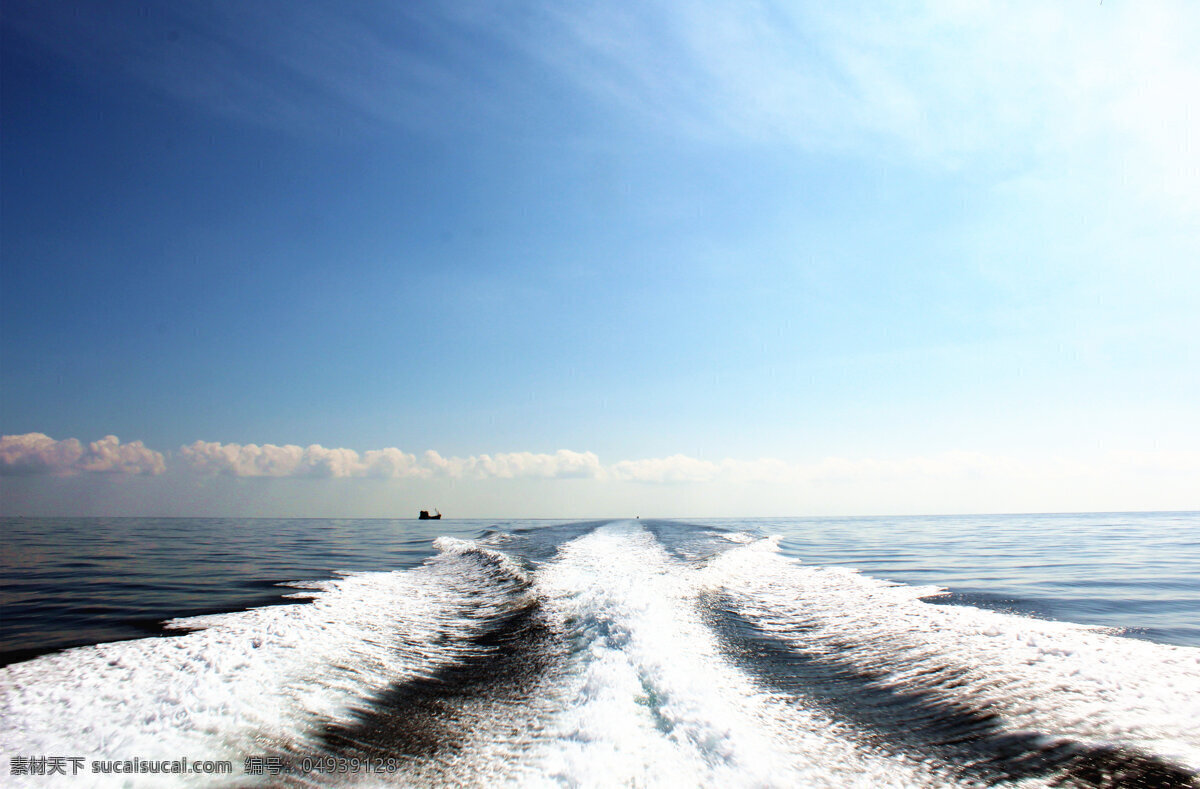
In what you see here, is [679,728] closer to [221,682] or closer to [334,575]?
[221,682]

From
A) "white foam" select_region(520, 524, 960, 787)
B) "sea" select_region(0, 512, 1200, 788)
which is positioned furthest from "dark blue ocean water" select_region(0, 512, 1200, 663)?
"white foam" select_region(520, 524, 960, 787)

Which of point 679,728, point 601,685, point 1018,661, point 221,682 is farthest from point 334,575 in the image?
point 1018,661

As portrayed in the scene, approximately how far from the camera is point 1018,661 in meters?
6.56

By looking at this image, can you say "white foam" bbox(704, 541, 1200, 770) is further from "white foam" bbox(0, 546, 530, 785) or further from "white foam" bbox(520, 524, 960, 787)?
"white foam" bbox(0, 546, 530, 785)

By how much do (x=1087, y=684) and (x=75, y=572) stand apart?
23433mm

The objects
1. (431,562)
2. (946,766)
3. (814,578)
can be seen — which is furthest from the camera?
(431,562)

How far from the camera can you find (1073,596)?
37.6ft

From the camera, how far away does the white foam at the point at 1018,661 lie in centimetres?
479

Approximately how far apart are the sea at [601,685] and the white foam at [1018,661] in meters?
0.04

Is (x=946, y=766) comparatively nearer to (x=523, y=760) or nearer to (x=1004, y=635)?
(x=523, y=760)

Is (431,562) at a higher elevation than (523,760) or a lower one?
lower

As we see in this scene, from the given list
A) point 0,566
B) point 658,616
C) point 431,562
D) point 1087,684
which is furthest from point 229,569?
point 1087,684

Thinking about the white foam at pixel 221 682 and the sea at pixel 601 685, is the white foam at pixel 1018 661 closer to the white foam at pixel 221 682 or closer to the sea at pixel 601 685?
the sea at pixel 601 685

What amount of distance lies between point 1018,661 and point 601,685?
17.7 ft
